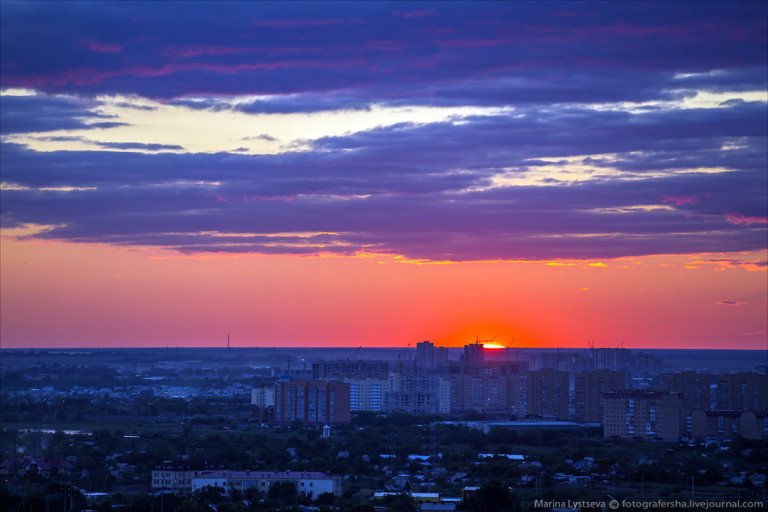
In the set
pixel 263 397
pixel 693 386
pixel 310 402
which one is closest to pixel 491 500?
pixel 310 402

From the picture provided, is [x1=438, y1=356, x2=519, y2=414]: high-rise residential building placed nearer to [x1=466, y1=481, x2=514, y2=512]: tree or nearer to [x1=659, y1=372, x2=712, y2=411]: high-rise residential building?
[x1=659, y1=372, x2=712, y2=411]: high-rise residential building

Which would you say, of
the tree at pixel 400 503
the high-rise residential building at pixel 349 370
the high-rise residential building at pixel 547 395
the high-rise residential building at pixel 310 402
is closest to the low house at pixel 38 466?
the tree at pixel 400 503

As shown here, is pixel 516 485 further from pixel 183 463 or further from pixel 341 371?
pixel 341 371

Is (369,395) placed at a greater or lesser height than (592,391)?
lesser

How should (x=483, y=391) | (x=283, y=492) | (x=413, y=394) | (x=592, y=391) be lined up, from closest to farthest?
(x=283, y=492) → (x=592, y=391) → (x=413, y=394) → (x=483, y=391)

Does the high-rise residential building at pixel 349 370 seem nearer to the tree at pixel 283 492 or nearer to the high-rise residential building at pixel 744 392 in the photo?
the high-rise residential building at pixel 744 392

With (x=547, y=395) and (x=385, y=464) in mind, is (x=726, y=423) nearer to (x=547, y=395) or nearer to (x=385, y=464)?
(x=547, y=395)

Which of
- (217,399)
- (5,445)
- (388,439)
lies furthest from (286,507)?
(217,399)

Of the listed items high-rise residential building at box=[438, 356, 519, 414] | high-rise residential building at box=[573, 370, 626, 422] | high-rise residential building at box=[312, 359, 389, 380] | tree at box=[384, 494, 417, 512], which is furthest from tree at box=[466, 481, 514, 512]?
high-rise residential building at box=[312, 359, 389, 380]
